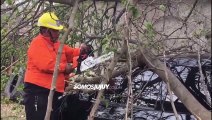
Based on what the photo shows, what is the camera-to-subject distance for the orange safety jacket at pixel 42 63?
15.4 feet

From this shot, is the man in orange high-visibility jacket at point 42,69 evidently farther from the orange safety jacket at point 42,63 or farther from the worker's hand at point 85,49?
the worker's hand at point 85,49

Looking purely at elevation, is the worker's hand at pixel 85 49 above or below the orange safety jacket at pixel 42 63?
above

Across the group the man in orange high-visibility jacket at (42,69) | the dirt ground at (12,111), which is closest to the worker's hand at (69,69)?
the man in orange high-visibility jacket at (42,69)

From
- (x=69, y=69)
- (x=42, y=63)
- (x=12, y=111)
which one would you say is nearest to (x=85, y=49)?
(x=69, y=69)

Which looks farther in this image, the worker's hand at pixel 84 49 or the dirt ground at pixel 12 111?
the dirt ground at pixel 12 111

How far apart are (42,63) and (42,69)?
0.24 ft

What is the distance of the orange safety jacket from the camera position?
15.4ft

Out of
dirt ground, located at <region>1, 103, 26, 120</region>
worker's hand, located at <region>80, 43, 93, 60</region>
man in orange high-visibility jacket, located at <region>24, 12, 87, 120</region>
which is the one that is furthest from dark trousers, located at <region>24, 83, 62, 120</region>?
dirt ground, located at <region>1, 103, 26, 120</region>

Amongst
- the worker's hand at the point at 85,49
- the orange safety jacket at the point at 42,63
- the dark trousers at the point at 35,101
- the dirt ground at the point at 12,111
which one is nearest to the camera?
the orange safety jacket at the point at 42,63

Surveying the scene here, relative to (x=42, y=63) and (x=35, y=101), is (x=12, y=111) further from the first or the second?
(x=42, y=63)

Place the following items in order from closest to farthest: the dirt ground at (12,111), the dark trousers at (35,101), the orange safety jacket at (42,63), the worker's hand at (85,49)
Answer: the orange safety jacket at (42,63) < the dark trousers at (35,101) < the worker's hand at (85,49) < the dirt ground at (12,111)

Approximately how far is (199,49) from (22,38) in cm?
246

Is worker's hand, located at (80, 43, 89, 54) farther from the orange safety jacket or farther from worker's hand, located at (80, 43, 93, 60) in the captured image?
the orange safety jacket

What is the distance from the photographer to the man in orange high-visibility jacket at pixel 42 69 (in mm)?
4723
